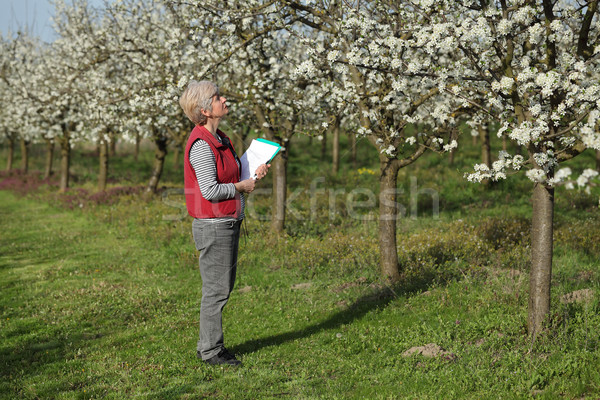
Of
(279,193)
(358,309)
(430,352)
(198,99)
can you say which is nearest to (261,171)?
(198,99)

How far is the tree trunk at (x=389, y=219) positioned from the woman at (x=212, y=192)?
378 cm

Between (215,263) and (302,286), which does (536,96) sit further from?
(302,286)

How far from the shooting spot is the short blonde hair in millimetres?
5211

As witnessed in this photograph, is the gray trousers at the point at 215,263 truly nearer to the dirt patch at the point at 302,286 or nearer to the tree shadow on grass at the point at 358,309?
the tree shadow on grass at the point at 358,309

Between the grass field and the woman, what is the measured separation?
952 mm

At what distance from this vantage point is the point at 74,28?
2217 cm

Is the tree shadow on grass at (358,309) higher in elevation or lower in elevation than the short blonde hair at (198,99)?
lower

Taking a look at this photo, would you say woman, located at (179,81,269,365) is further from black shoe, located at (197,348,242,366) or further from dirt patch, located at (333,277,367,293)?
dirt patch, located at (333,277,367,293)

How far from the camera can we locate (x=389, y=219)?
28.1 ft

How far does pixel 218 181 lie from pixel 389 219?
13.7ft

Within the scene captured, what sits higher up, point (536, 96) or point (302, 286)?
point (536, 96)

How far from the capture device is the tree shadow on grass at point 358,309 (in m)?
6.50

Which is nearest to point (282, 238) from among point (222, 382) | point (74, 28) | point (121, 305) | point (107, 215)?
point (121, 305)

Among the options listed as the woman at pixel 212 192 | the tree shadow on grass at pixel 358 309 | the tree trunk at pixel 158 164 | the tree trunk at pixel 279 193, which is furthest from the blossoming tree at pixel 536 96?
the tree trunk at pixel 158 164
